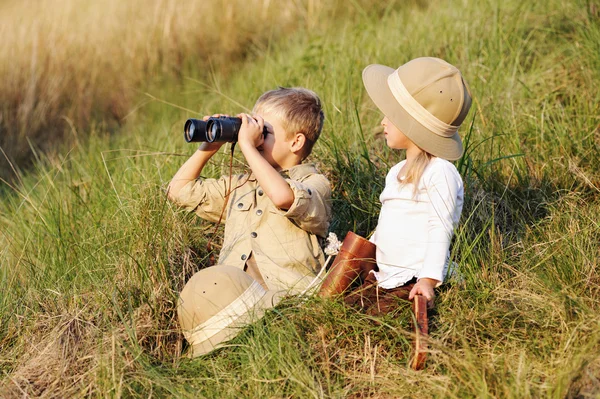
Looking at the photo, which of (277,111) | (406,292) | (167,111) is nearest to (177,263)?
(277,111)

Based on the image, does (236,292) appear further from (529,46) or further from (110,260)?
(529,46)

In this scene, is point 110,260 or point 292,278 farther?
point 110,260

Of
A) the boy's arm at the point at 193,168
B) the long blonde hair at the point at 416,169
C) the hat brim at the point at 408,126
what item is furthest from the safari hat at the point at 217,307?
the hat brim at the point at 408,126

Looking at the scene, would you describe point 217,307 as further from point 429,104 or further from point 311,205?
point 429,104

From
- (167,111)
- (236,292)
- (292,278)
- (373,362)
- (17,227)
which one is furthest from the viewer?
(167,111)

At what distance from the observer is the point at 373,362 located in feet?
8.62

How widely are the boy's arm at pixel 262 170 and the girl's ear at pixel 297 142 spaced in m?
0.20

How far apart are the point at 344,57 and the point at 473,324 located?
8.79 feet

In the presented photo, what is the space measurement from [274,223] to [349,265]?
0.40m

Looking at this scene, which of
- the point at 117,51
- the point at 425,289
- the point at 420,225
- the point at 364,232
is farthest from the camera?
the point at 117,51

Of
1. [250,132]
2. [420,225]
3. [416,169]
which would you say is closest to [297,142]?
[250,132]

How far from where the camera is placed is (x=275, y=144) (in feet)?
10.5

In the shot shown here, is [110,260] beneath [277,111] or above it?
beneath

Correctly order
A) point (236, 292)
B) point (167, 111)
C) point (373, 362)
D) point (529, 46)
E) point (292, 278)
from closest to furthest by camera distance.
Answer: point (373, 362), point (236, 292), point (292, 278), point (529, 46), point (167, 111)
